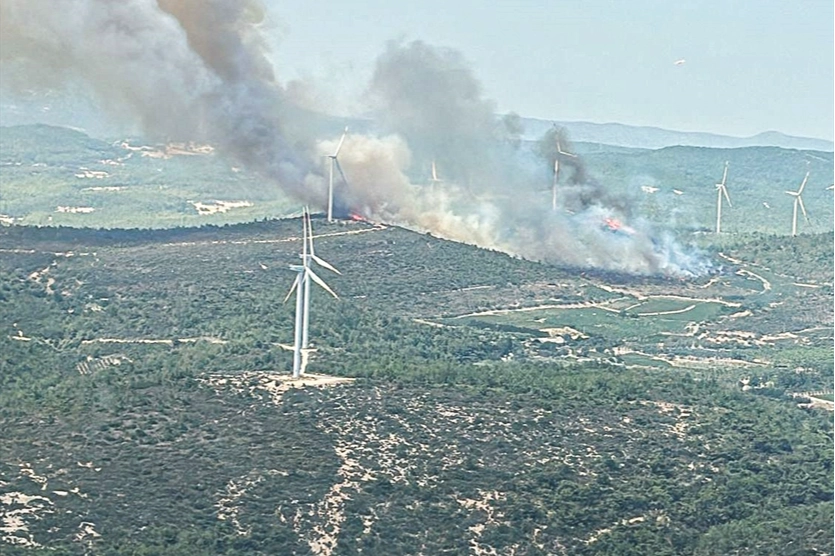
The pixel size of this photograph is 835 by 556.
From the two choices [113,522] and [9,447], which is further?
[9,447]

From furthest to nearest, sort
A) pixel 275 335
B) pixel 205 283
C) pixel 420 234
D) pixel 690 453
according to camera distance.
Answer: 1. pixel 420 234
2. pixel 205 283
3. pixel 275 335
4. pixel 690 453

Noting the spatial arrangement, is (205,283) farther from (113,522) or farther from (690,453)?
(113,522)

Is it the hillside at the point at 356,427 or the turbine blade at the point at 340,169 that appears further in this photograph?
the turbine blade at the point at 340,169

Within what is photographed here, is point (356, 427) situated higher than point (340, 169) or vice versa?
point (340, 169)

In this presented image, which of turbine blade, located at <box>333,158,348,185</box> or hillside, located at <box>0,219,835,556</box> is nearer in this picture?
hillside, located at <box>0,219,835,556</box>

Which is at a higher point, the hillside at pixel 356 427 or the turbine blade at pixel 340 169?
the turbine blade at pixel 340 169

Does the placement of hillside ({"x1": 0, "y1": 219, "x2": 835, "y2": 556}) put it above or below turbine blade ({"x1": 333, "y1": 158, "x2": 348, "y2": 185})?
below

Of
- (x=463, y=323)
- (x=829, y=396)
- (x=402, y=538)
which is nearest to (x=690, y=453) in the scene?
(x=402, y=538)

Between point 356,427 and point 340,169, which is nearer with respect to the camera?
point 356,427
